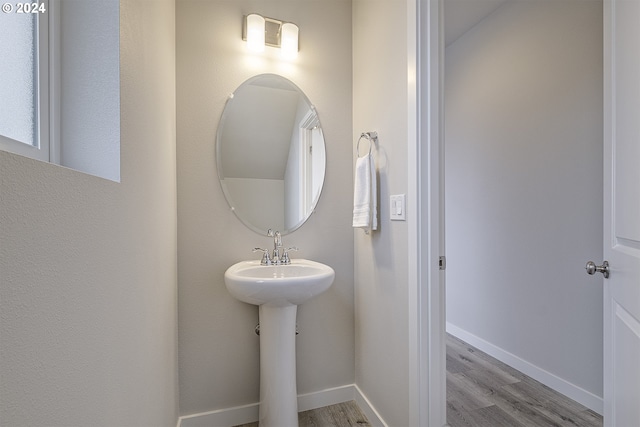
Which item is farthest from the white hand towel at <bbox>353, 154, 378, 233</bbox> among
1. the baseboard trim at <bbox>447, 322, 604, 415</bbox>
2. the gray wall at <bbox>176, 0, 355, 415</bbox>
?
the baseboard trim at <bbox>447, 322, 604, 415</bbox>

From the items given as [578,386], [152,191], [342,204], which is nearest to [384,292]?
[342,204]

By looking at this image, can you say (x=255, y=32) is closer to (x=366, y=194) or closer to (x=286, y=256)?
(x=366, y=194)

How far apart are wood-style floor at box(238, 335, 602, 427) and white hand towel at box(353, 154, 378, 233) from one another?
3.47 feet

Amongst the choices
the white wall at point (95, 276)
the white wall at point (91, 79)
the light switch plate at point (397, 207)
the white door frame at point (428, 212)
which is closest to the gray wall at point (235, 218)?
the white wall at point (95, 276)

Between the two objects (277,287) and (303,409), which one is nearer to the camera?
(277,287)

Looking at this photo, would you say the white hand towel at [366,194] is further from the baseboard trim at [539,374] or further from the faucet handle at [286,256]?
the baseboard trim at [539,374]

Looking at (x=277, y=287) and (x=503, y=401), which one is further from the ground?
(x=277, y=287)

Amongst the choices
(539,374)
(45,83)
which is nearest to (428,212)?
(45,83)

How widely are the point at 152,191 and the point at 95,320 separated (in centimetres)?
55

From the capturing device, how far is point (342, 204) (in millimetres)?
1877

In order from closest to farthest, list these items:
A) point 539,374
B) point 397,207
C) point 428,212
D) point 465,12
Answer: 1. point 428,212
2. point 397,207
3. point 539,374
4. point 465,12

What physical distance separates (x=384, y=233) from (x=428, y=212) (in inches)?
13.6

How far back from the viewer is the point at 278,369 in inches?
60.9
